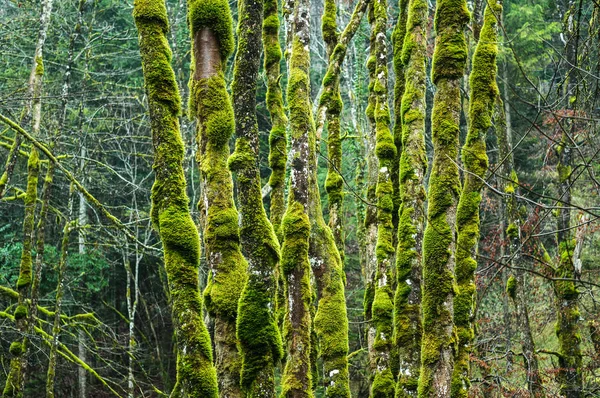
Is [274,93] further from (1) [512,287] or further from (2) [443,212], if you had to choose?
(1) [512,287]

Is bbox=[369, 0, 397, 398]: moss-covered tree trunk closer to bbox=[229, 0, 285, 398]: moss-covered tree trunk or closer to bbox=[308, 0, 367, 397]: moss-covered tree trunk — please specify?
bbox=[308, 0, 367, 397]: moss-covered tree trunk

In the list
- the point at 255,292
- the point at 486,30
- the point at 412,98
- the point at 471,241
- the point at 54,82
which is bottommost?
the point at 255,292

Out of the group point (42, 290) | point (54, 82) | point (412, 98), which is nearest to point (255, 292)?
point (412, 98)

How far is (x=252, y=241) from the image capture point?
5.33 metres

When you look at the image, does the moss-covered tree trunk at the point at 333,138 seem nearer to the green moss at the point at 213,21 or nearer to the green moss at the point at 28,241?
the green moss at the point at 213,21

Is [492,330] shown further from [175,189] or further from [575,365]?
[175,189]

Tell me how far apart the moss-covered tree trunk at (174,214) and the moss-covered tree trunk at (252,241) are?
0.62 meters

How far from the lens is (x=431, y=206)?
5.87m

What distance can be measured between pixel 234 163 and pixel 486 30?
11.7ft

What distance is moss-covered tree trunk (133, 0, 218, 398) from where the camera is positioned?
4465 millimetres

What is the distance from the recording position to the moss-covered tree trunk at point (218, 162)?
204 inches

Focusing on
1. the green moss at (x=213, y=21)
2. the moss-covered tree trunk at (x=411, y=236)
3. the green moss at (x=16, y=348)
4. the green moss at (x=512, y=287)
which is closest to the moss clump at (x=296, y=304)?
the moss-covered tree trunk at (x=411, y=236)

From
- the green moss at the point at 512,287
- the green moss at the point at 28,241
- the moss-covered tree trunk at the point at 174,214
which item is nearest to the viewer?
the moss-covered tree trunk at the point at 174,214

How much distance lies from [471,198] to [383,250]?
8.05ft
